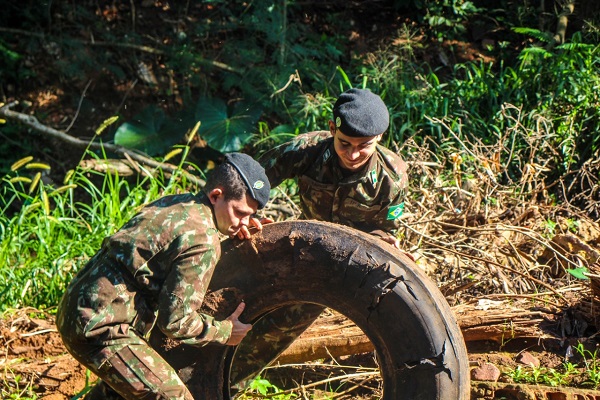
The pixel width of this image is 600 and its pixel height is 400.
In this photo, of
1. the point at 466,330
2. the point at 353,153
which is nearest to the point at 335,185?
the point at 353,153

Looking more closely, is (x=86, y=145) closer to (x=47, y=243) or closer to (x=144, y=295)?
(x=47, y=243)

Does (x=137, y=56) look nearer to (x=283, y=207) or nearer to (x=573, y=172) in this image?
(x=283, y=207)

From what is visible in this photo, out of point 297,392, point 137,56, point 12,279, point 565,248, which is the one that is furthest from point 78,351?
point 137,56

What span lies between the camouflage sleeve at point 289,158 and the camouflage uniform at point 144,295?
3.44 ft

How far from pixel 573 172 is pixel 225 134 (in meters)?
3.36

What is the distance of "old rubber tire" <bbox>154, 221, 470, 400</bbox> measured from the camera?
12.0ft

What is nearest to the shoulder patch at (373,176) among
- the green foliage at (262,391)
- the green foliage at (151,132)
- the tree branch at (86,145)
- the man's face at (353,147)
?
the man's face at (353,147)

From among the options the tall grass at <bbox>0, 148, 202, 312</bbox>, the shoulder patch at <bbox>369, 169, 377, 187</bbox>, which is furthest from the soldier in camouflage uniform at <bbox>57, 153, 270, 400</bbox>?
the tall grass at <bbox>0, 148, 202, 312</bbox>

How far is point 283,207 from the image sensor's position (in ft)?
22.5

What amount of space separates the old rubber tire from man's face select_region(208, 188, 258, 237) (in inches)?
13.0

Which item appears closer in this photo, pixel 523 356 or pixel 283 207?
pixel 523 356

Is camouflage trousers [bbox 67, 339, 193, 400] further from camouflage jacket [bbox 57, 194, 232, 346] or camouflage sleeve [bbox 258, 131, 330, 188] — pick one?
camouflage sleeve [bbox 258, 131, 330, 188]

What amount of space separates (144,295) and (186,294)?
31cm

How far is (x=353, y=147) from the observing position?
4375mm
